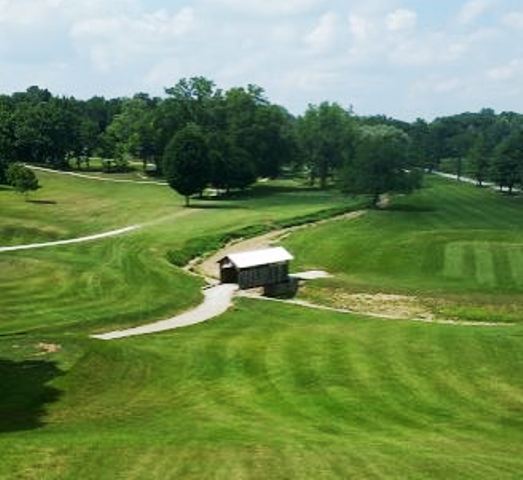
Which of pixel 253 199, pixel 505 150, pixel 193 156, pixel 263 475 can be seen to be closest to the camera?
pixel 263 475

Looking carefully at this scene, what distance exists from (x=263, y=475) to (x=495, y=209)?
111 metres

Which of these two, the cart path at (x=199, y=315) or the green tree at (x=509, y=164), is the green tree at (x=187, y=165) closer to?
the cart path at (x=199, y=315)

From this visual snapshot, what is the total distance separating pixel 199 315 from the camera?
2093 inches

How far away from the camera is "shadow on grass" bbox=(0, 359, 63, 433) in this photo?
2410 cm

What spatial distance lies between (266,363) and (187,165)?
7725 cm

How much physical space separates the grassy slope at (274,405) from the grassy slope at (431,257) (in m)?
13.8

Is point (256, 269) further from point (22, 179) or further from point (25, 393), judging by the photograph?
point (22, 179)

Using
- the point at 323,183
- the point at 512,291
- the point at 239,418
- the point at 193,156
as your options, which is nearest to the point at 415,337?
the point at 239,418

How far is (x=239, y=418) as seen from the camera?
82.5ft

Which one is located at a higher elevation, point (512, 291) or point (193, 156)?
point (193, 156)

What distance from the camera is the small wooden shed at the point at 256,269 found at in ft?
204

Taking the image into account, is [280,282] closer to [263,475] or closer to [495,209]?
[263,475]

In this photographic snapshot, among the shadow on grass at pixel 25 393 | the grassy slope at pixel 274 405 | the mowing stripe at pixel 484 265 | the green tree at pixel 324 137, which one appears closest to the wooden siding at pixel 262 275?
the mowing stripe at pixel 484 265

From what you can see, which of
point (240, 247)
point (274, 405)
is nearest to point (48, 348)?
point (274, 405)
